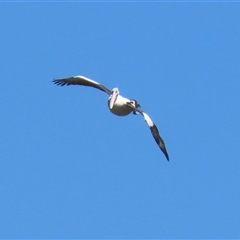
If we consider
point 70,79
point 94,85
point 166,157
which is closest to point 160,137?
point 166,157

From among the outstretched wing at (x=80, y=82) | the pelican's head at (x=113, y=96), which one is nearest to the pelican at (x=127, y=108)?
the pelican's head at (x=113, y=96)

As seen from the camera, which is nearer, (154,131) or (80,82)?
(154,131)

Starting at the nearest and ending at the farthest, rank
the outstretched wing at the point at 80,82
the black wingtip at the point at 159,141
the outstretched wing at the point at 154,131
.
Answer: the outstretched wing at the point at 154,131 → the black wingtip at the point at 159,141 → the outstretched wing at the point at 80,82

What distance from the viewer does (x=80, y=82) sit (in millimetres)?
32094

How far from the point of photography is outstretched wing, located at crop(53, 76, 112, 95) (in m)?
30.0

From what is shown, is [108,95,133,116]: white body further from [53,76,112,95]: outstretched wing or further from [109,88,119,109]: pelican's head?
[53,76,112,95]: outstretched wing

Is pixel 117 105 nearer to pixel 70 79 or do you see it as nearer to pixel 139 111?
pixel 139 111

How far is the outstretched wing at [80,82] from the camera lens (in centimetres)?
2996

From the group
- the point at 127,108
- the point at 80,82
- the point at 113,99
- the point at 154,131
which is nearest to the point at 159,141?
the point at 154,131

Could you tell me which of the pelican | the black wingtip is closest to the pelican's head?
the pelican

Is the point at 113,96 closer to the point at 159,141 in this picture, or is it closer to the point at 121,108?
the point at 121,108

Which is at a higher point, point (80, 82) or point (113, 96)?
point (80, 82)

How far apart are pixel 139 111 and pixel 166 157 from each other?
1362 mm

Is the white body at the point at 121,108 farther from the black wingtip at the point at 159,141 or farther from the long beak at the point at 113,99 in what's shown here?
the black wingtip at the point at 159,141
